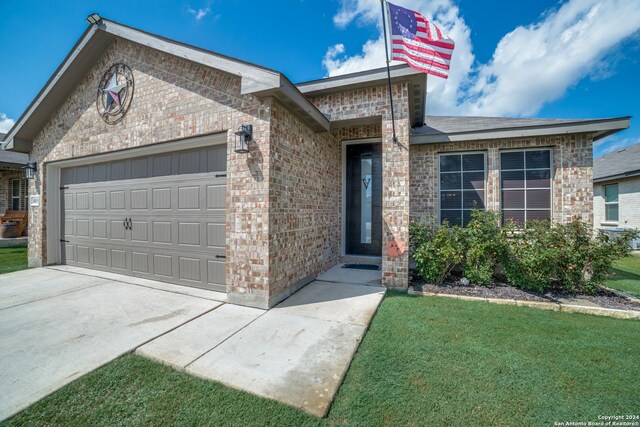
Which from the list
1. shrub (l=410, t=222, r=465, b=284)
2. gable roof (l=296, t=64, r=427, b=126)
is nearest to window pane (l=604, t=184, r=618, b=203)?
shrub (l=410, t=222, r=465, b=284)

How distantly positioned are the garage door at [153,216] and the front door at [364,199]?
3.44 meters

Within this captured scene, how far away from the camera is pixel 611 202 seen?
11148 millimetres

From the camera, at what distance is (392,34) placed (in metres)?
3.99

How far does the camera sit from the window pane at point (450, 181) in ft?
20.2

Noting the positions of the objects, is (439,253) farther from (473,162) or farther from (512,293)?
(473,162)

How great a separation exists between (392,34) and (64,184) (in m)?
8.37

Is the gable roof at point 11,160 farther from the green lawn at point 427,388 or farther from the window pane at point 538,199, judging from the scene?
the window pane at point 538,199

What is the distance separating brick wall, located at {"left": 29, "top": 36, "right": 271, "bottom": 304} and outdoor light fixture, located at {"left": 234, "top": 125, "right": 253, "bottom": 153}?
9 cm

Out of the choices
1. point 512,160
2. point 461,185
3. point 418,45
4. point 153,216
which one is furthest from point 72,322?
point 512,160

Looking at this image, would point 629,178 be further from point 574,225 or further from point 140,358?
point 140,358

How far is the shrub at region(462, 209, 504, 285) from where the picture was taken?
4.58m

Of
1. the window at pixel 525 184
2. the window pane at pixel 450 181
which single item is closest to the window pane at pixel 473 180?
the window pane at pixel 450 181

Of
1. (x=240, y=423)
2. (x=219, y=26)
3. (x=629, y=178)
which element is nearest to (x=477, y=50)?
(x=219, y=26)

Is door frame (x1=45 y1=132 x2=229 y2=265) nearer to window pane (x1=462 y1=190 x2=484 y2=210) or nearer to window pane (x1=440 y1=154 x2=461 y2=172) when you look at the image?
window pane (x1=440 y1=154 x2=461 y2=172)
